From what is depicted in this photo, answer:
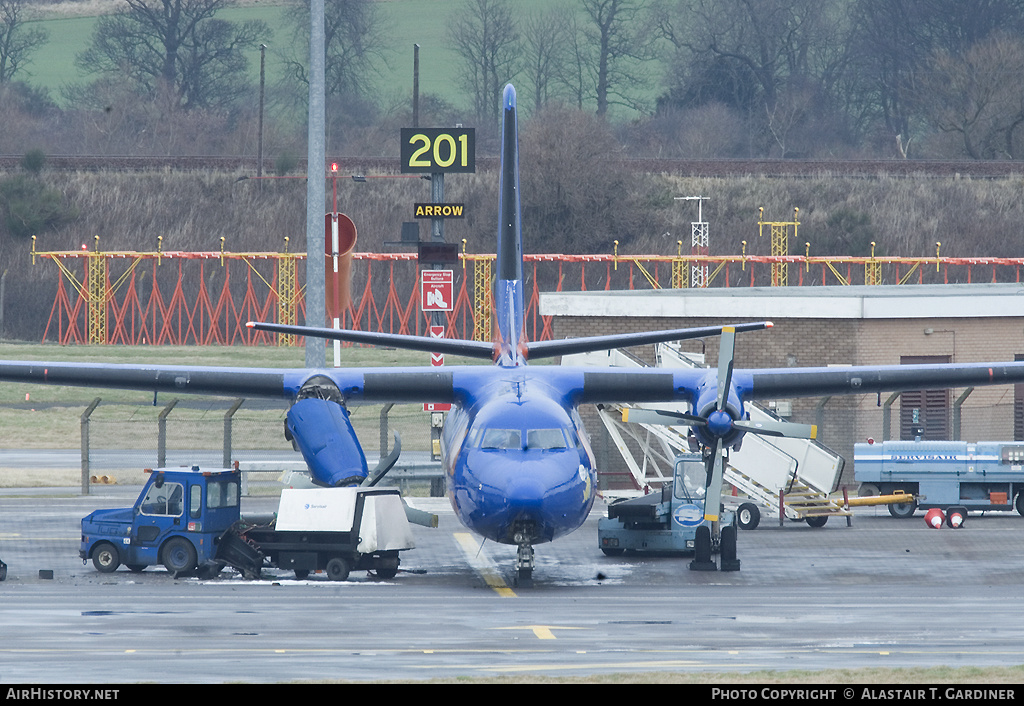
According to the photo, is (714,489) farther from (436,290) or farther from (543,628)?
(436,290)

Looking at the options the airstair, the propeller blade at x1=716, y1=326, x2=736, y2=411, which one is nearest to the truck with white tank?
the airstair

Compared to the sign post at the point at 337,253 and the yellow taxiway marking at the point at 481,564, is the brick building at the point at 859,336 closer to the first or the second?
the sign post at the point at 337,253

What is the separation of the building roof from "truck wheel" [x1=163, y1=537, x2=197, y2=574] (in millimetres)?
19271

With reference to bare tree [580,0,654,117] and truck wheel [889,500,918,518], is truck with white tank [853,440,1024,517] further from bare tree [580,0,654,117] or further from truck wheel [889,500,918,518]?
bare tree [580,0,654,117]

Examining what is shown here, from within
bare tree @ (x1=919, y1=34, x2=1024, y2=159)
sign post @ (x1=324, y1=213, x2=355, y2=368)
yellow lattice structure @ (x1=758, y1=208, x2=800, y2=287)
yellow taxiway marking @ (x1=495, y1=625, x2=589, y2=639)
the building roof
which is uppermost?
bare tree @ (x1=919, y1=34, x2=1024, y2=159)

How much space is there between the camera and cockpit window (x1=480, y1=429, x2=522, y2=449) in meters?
22.3

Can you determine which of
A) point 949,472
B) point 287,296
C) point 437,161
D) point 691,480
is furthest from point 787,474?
point 287,296

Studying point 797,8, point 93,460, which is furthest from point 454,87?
point 93,460

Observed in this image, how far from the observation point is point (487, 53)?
410ft

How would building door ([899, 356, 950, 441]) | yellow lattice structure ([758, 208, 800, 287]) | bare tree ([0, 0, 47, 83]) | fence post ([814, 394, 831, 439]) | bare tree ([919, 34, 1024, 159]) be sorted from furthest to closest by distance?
1. bare tree ([0, 0, 47, 83])
2. bare tree ([919, 34, 1024, 159])
3. yellow lattice structure ([758, 208, 800, 287])
4. building door ([899, 356, 950, 441])
5. fence post ([814, 394, 831, 439])

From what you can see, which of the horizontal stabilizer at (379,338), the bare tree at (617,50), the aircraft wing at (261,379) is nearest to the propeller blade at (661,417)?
the aircraft wing at (261,379)

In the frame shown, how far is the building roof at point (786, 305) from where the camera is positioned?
3897 cm

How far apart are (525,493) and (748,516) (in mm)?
10985

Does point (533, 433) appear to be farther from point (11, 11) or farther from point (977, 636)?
point (11, 11)
